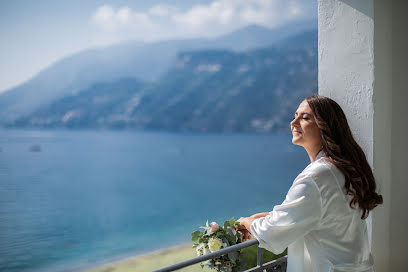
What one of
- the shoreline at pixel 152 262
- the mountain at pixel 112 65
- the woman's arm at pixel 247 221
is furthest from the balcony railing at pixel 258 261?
the mountain at pixel 112 65

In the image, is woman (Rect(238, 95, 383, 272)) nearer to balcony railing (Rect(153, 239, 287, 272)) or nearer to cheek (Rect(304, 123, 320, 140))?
cheek (Rect(304, 123, 320, 140))

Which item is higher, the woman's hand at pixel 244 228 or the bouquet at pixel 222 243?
the woman's hand at pixel 244 228

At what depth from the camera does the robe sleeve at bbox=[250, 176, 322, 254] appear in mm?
1075

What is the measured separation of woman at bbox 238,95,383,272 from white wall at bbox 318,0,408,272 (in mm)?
351

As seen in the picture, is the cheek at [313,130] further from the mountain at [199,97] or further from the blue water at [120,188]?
the mountain at [199,97]

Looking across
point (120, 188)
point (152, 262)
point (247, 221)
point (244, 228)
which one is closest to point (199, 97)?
point (120, 188)

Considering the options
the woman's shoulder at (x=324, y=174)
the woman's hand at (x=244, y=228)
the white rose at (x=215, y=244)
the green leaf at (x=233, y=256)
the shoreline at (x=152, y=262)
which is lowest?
the shoreline at (x=152, y=262)

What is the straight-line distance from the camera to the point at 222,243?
56.5 inches

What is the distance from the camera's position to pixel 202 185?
25.7 meters

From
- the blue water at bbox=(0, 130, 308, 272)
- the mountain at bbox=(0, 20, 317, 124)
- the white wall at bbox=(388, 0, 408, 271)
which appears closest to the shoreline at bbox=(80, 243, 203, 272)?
the blue water at bbox=(0, 130, 308, 272)

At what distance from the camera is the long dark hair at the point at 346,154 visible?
1.12 m

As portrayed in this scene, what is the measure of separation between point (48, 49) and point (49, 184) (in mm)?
16182

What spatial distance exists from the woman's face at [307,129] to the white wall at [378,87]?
38 centimetres

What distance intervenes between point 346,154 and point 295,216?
0.86ft
